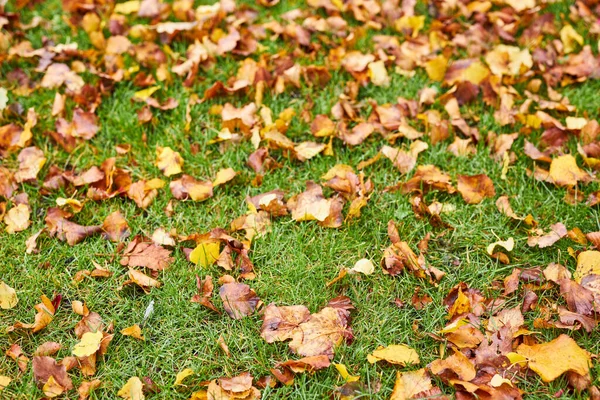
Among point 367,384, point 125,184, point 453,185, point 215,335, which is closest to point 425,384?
point 367,384

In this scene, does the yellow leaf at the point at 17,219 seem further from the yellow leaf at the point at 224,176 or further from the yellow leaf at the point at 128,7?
the yellow leaf at the point at 128,7

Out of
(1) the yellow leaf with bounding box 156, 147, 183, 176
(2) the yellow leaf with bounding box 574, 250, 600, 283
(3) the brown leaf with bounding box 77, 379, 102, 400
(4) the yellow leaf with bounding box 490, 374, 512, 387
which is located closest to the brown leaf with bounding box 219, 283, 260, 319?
(3) the brown leaf with bounding box 77, 379, 102, 400

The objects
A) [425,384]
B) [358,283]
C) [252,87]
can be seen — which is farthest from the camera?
[252,87]

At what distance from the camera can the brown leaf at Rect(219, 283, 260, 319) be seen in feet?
6.92

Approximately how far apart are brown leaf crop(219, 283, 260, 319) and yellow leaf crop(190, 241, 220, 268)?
15 centimetres

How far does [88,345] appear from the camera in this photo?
77.7 inches

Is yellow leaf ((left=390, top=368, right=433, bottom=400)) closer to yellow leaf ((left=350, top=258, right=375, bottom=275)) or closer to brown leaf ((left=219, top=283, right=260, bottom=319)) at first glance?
yellow leaf ((left=350, top=258, right=375, bottom=275))

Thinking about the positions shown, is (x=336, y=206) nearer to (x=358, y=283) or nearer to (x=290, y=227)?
(x=290, y=227)

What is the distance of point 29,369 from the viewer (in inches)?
77.5

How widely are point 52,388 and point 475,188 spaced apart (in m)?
1.77

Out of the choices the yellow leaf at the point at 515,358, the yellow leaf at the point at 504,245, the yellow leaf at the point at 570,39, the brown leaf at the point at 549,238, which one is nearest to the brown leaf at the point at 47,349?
the yellow leaf at the point at 515,358

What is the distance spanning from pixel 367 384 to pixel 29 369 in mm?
1112

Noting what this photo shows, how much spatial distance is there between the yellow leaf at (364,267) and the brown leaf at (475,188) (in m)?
0.57

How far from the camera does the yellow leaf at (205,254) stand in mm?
2244
